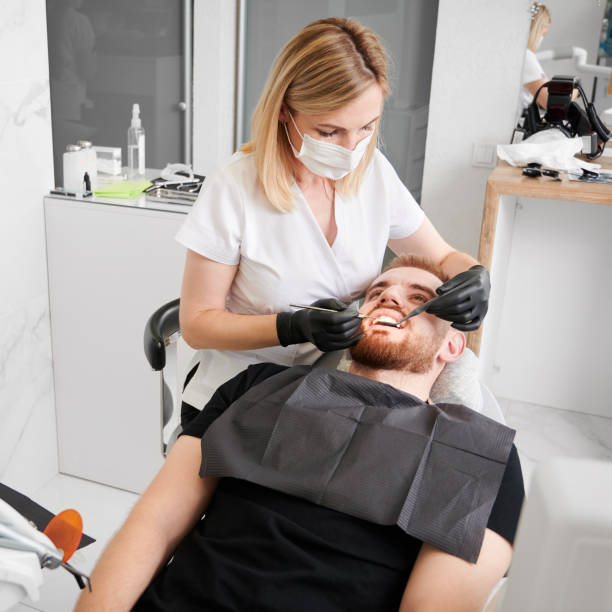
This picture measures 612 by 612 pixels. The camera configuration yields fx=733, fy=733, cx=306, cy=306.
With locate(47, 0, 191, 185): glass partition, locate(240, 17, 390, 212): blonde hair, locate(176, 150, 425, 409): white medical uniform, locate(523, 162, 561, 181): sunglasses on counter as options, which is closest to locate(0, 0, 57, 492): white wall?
locate(176, 150, 425, 409): white medical uniform

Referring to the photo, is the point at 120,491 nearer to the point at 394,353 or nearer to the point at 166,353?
the point at 166,353

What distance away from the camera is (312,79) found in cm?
132

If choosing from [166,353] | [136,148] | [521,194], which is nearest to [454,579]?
[166,353]

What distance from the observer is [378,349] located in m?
1.37

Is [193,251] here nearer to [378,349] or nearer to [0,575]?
[378,349]

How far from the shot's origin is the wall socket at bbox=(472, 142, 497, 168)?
9.09 ft

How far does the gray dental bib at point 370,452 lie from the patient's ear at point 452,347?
155mm

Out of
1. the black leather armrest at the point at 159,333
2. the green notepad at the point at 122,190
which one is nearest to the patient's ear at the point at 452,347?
the black leather armrest at the point at 159,333

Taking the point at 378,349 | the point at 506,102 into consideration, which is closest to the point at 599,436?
the point at 506,102

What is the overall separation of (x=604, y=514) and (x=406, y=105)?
9.34 ft

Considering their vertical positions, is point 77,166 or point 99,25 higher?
point 99,25

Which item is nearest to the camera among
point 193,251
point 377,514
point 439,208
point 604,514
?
point 604,514

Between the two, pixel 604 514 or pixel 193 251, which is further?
pixel 193 251

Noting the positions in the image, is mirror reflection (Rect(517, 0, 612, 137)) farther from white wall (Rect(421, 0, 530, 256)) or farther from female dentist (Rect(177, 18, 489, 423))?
female dentist (Rect(177, 18, 489, 423))
